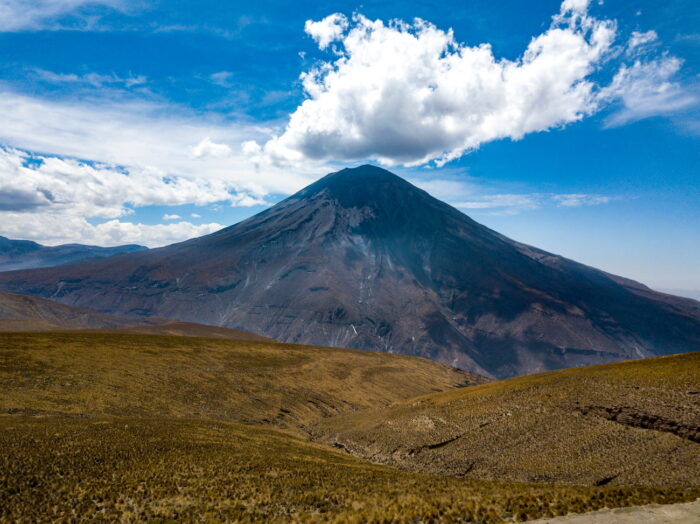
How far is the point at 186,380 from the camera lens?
67750 millimetres

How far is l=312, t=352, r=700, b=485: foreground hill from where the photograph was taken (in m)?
30.2

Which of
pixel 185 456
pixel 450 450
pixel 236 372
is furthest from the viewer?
pixel 236 372

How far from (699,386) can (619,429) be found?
8.85 meters

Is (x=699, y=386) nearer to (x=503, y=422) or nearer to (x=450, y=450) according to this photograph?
(x=503, y=422)

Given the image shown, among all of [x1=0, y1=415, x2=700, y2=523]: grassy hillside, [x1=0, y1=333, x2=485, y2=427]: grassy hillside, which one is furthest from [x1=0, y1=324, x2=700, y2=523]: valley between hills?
[x1=0, y1=333, x2=485, y2=427]: grassy hillside

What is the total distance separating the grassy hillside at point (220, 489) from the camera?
1995 cm

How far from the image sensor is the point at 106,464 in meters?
26.1

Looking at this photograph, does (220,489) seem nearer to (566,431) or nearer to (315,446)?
(315,446)

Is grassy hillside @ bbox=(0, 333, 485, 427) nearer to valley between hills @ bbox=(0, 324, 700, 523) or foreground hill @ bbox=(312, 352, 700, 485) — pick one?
valley between hills @ bbox=(0, 324, 700, 523)

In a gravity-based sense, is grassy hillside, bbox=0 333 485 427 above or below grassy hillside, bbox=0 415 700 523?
below

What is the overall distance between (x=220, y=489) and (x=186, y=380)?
160 feet

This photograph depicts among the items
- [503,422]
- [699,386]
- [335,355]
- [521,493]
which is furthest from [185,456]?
[335,355]

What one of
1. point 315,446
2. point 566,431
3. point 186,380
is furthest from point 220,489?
point 186,380

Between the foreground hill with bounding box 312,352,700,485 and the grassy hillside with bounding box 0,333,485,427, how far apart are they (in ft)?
68.3
